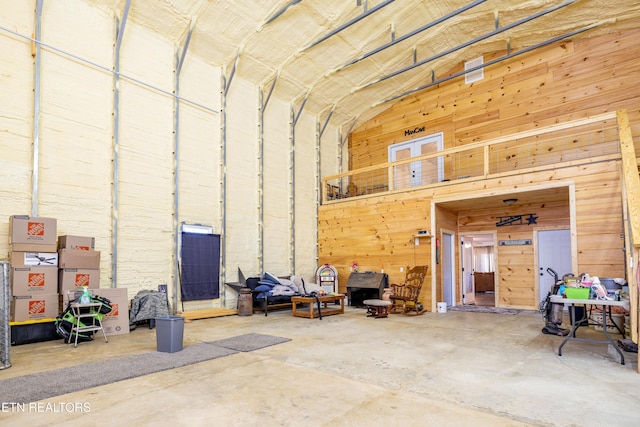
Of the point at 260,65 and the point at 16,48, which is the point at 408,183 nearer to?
the point at 260,65

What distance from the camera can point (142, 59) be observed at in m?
7.31

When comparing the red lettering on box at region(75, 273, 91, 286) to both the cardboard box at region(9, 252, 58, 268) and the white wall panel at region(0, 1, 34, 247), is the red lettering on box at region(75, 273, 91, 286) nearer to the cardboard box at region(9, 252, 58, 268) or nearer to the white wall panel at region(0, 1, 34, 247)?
the cardboard box at region(9, 252, 58, 268)

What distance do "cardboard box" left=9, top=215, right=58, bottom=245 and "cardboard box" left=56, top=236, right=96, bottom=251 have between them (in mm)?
187

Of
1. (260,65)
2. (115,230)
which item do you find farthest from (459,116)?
(115,230)

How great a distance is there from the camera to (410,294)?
8.26 meters

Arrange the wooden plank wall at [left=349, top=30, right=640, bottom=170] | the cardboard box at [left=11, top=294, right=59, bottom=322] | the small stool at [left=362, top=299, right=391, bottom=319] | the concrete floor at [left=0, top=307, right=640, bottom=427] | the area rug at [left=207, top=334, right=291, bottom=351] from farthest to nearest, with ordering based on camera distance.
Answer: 1. the wooden plank wall at [left=349, top=30, right=640, bottom=170]
2. the small stool at [left=362, top=299, right=391, bottom=319]
3. the cardboard box at [left=11, top=294, right=59, bottom=322]
4. the area rug at [left=207, top=334, right=291, bottom=351]
5. the concrete floor at [left=0, top=307, right=640, bottom=427]

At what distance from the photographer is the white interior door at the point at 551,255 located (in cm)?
875

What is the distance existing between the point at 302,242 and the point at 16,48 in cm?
713

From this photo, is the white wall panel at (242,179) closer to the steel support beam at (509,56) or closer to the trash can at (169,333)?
the trash can at (169,333)

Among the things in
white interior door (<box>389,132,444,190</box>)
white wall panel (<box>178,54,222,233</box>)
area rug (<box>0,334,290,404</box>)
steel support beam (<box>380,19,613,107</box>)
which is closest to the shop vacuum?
area rug (<box>0,334,290,404</box>)

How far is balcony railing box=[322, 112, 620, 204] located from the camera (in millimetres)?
7812

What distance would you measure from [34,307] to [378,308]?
5.80 m

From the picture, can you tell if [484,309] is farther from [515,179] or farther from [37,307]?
[37,307]

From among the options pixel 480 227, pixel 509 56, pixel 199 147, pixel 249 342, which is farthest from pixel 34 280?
pixel 509 56
